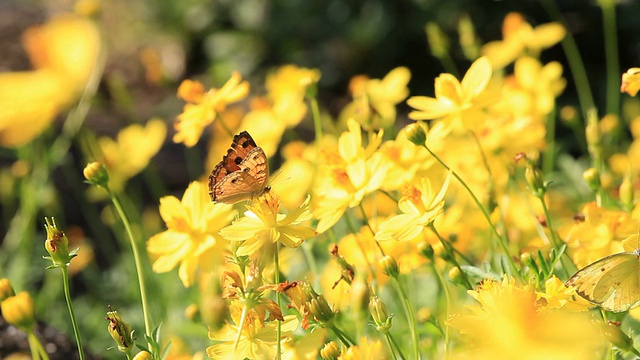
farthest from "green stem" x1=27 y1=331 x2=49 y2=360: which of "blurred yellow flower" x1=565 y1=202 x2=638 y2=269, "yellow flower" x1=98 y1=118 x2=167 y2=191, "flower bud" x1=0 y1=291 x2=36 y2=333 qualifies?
"yellow flower" x1=98 y1=118 x2=167 y2=191

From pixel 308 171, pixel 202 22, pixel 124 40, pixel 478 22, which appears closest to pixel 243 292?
pixel 308 171

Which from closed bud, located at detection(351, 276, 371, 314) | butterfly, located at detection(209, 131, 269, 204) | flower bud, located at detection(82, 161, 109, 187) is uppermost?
butterfly, located at detection(209, 131, 269, 204)

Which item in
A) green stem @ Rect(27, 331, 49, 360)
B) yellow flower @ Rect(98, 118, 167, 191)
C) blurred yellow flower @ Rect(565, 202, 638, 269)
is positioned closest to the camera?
green stem @ Rect(27, 331, 49, 360)

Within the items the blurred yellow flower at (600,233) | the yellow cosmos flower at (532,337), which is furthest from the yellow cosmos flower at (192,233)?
the yellow cosmos flower at (532,337)

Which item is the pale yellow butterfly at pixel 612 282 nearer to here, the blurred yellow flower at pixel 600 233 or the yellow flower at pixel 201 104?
the blurred yellow flower at pixel 600 233

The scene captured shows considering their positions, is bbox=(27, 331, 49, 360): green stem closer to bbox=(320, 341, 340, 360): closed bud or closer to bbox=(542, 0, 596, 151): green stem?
bbox=(320, 341, 340, 360): closed bud

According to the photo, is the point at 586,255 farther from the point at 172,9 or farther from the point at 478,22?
the point at 172,9
